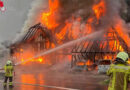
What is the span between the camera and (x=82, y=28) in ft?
102

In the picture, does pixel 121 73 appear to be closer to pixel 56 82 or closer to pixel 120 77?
pixel 120 77

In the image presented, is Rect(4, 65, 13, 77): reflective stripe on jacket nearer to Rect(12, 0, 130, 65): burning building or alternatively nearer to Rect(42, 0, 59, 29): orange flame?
Rect(12, 0, 130, 65): burning building

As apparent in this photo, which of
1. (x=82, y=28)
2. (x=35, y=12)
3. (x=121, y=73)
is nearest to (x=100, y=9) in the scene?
(x=82, y=28)

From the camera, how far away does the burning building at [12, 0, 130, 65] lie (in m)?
26.5

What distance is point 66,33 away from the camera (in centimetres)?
3159

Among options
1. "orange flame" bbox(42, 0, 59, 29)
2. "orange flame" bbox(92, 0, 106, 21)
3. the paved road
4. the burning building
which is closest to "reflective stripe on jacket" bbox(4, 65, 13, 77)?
the paved road

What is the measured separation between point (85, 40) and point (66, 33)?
4.39 metres

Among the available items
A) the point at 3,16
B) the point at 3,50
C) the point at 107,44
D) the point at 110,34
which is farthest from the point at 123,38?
the point at 3,16

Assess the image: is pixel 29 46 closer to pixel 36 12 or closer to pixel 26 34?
pixel 26 34

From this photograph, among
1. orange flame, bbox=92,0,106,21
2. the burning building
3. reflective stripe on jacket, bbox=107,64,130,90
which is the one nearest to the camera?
reflective stripe on jacket, bbox=107,64,130,90

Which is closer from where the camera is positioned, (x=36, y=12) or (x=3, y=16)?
(x=36, y=12)

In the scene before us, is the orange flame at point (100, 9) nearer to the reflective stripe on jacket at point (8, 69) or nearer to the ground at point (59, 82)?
the ground at point (59, 82)

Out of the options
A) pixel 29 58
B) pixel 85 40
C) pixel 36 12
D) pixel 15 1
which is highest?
pixel 15 1

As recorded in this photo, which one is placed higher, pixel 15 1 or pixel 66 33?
pixel 15 1
